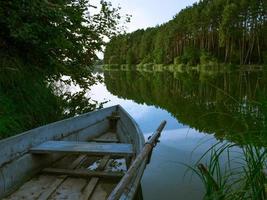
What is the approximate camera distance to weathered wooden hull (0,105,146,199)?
3.90 m

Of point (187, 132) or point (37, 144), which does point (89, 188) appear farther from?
point (187, 132)

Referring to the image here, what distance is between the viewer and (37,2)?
6.63 meters

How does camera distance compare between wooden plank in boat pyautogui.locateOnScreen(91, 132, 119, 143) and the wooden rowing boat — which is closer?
the wooden rowing boat

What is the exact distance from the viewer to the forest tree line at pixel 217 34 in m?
50.8

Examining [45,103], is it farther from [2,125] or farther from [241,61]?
[241,61]

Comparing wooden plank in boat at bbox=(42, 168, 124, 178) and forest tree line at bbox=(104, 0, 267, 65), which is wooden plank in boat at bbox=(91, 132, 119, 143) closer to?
wooden plank in boat at bbox=(42, 168, 124, 178)

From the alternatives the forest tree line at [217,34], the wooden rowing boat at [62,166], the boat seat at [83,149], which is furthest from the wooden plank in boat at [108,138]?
the forest tree line at [217,34]

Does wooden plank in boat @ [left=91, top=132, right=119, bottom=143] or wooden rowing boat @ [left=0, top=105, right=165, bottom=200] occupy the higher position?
wooden rowing boat @ [left=0, top=105, right=165, bottom=200]

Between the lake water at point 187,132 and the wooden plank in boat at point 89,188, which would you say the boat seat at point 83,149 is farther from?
the lake water at point 187,132

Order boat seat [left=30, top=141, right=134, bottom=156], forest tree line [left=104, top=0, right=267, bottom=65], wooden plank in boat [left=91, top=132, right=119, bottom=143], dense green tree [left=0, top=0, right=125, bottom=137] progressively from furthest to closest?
1. forest tree line [left=104, top=0, right=267, bottom=65]
2. wooden plank in boat [left=91, top=132, right=119, bottom=143]
3. dense green tree [left=0, top=0, right=125, bottom=137]
4. boat seat [left=30, top=141, right=134, bottom=156]

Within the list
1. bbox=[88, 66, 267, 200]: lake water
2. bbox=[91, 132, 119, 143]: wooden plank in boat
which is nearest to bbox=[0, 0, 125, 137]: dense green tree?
bbox=[91, 132, 119, 143]: wooden plank in boat

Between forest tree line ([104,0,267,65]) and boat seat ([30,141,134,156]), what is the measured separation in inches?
1460

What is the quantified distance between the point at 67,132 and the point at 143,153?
2676 millimetres

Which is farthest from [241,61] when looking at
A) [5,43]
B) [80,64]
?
[5,43]
